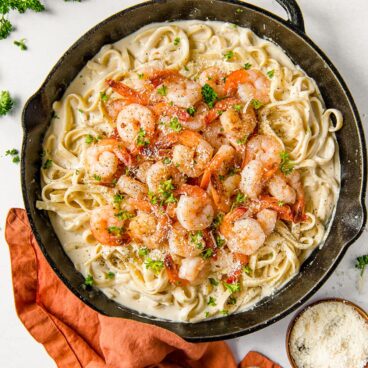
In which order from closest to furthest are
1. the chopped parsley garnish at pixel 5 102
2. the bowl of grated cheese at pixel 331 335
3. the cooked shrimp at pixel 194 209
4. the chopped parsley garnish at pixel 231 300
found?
1. the cooked shrimp at pixel 194 209
2. the chopped parsley garnish at pixel 231 300
3. the bowl of grated cheese at pixel 331 335
4. the chopped parsley garnish at pixel 5 102

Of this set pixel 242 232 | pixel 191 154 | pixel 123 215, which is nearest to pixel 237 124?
pixel 191 154

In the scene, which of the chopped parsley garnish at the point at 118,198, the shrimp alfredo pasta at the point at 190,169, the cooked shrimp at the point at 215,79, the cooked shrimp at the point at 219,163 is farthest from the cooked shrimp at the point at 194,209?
the cooked shrimp at the point at 215,79

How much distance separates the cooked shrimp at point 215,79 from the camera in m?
5.57

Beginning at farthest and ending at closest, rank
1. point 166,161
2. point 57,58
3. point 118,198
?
point 57,58, point 118,198, point 166,161

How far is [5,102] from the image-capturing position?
6062 mm

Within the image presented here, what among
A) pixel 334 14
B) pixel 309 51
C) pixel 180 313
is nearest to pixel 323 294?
pixel 180 313

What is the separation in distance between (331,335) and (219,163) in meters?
2.23

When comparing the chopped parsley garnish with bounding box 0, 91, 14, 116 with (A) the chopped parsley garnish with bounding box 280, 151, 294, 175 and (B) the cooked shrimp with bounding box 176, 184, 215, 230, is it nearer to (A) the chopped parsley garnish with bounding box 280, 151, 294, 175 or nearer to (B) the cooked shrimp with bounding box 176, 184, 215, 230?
(B) the cooked shrimp with bounding box 176, 184, 215, 230

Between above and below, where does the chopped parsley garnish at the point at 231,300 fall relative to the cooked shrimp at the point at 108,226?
below

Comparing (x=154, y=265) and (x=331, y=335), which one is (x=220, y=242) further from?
(x=331, y=335)

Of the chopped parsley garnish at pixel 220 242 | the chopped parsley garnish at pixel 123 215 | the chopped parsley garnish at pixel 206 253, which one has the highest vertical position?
the chopped parsley garnish at pixel 123 215

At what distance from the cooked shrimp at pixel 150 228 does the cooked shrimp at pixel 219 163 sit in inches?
21.0

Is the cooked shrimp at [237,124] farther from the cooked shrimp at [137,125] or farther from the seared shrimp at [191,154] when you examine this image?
the cooked shrimp at [137,125]

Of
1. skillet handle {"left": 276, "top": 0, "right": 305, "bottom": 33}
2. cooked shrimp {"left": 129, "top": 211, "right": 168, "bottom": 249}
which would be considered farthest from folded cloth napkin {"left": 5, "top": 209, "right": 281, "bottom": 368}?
skillet handle {"left": 276, "top": 0, "right": 305, "bottom": 33}
